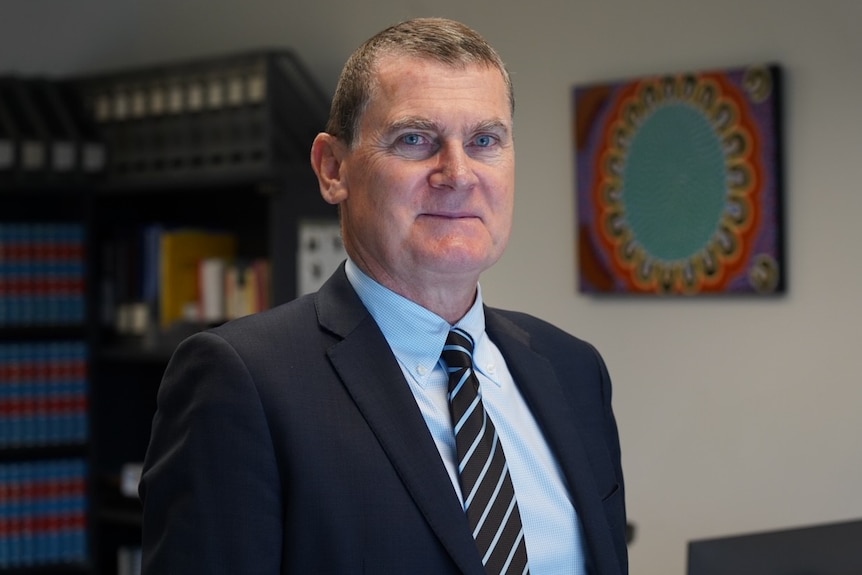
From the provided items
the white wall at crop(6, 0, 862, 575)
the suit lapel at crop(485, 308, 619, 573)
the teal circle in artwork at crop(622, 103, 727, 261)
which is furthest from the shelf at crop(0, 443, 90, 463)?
the suit lapel at crop(485, 308, 619, 573)

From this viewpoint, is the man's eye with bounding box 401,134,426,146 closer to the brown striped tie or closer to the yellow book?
the brown striped tie

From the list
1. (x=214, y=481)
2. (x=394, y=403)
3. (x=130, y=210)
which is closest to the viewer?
(x=214, y=481)

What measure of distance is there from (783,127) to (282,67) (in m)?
1.85

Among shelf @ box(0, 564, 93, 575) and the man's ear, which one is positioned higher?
the man's ear

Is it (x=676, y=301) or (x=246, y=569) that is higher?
(x=676, y=301)

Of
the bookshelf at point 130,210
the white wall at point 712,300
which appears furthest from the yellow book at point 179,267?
the white wall at point 712,300

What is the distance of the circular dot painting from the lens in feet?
10.7

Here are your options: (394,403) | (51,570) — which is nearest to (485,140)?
(394,403)

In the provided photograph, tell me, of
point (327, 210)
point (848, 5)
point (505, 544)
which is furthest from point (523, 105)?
point (505, 544)

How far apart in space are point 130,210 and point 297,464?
12.2ft

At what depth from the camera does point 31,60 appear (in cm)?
504

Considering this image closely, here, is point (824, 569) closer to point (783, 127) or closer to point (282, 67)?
point (783, 127)

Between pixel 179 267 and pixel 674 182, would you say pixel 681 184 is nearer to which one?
pixel 674 182

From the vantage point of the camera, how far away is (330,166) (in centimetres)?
152
